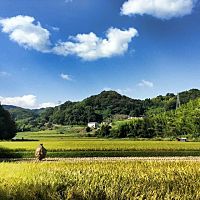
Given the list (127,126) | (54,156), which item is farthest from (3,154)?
(127,126)

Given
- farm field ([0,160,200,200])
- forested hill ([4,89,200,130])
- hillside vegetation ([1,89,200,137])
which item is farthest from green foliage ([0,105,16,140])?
farm field ([0,160,200,200])

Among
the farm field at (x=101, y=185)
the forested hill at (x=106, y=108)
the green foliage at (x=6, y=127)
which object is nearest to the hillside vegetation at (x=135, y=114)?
the forested hill at (x=106, y=108)

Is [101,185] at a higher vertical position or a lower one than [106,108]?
lower

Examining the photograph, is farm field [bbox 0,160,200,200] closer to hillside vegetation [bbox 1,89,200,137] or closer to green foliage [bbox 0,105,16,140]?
green foliage [bbox 0,105,16,140]

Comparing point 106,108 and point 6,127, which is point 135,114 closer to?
point 106,108

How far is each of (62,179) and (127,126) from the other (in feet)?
260

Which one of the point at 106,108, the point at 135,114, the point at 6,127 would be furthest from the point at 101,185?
the point at 106,108

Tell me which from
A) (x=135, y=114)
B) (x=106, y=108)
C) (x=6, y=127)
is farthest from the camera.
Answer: (x=106, y=108)

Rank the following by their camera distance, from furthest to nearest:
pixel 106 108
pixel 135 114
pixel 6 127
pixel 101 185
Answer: pixel 106 108 → pixel 135 114 → pixel 6 127 → pixel 101 185

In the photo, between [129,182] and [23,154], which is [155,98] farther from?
[129,182]

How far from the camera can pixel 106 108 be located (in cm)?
16962

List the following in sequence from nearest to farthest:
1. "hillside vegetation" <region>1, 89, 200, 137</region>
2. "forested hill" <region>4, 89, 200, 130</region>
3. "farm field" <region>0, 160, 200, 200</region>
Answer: "farm field" <region>0, 160, 200, 200</region> → "hillside vegetation" <region>1, 89, 200, 137</region> → "forested hill" <region>4, 89, 200, 130</region>

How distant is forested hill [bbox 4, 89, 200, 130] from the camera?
14462 cm

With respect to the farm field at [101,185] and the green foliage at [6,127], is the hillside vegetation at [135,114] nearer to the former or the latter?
the green foliage at [6,127]
